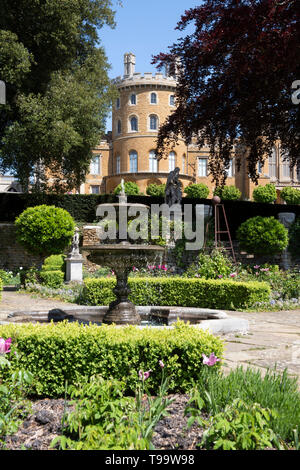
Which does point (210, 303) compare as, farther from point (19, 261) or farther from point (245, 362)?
point (19, 261)

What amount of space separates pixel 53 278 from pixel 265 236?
22.9ft

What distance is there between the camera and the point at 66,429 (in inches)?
106

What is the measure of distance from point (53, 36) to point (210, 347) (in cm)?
1629

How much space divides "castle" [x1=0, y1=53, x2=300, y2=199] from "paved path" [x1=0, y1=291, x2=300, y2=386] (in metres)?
30.5

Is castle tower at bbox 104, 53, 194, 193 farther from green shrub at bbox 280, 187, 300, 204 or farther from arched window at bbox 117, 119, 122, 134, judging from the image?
green shrub at bbox 280, 187, 300, 204

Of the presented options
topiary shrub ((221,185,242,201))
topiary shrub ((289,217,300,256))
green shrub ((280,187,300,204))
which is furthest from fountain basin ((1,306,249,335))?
green shrub ((280,187,300,204))

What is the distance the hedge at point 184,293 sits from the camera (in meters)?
9.34

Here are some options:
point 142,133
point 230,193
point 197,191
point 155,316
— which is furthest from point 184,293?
point 142,133

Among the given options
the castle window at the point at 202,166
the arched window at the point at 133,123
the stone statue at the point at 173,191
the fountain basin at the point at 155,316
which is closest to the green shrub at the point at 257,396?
the fountain basin at the point at 155,316

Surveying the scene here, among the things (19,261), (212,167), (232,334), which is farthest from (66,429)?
(19,261)

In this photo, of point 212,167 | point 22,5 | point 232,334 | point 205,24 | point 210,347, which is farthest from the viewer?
point 22,5

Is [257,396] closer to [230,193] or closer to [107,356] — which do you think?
[107,356]

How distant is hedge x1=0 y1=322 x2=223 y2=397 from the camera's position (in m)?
3.58

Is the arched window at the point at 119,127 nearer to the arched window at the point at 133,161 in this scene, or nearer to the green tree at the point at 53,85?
the arched window at the point at 133,161
